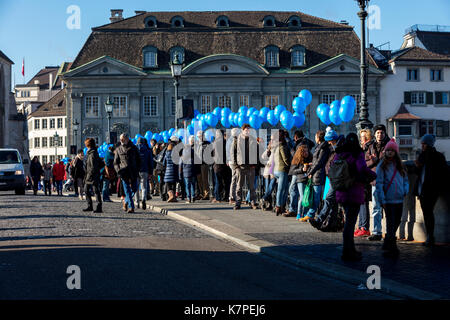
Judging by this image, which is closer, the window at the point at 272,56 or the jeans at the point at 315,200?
the jeans at the point at 315,200

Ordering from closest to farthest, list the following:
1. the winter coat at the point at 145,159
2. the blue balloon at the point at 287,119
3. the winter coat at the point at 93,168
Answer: the winter coat at the point at 93,168, the winter coat at the point at 145,159, the blue balloon at the point at 287,119

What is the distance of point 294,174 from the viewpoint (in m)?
15.2

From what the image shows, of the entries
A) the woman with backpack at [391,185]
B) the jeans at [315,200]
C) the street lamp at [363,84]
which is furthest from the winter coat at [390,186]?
the street lamp at [363,84]

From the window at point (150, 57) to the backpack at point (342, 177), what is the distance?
197 feet

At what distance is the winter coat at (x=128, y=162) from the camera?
17.7m

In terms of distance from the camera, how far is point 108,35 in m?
68.3

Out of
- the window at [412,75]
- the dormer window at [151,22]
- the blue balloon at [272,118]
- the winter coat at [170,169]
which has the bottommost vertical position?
the winter coat at [170,169]

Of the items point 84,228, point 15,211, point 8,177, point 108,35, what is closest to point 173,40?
point 108,35

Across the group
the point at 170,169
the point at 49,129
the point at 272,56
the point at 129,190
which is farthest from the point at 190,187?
the point at 49,129

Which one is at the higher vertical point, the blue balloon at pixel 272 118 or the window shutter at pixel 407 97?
the window shutter at pixel 407 97

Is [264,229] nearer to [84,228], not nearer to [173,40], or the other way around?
[84,228]

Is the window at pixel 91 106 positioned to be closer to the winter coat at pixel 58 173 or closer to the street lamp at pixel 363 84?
the winter coat at pixel 58 173
